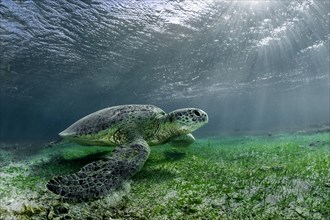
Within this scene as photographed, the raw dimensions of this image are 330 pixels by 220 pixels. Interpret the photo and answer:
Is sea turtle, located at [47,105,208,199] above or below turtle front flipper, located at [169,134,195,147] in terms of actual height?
above

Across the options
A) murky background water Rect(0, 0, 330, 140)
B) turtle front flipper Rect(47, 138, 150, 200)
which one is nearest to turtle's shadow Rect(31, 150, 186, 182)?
turtle front flipper Rect(47, 138, 150, 200)

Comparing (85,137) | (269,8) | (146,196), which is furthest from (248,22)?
(146,196)

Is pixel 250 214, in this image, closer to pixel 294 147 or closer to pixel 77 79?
pixel 294 147

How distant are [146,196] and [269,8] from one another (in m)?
15.8

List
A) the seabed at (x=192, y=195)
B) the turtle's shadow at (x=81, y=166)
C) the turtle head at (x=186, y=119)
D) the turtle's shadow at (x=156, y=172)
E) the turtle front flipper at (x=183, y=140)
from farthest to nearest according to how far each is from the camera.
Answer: the turtle front flipper at (x=183, y=140) < the turtle head at (x=186, y=119) < the turtle's shadow at (x=81, y=166) < the turtle's shadow at (x=156, y=172) < the seabed at (x=192, y=195)

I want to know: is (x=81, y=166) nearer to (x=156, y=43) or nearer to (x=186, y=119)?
(x=186, y=119)

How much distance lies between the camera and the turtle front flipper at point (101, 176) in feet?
11.2

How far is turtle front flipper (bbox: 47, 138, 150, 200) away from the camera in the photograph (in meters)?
3.41

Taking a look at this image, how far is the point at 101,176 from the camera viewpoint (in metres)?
3.74

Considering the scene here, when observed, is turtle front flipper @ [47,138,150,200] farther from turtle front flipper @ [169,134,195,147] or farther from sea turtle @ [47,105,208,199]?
turtle front flipper @ [169,134,195,147]

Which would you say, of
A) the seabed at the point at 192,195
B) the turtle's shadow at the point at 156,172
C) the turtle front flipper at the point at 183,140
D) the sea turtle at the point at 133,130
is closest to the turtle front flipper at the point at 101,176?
the sea turtle at the point at 133,130

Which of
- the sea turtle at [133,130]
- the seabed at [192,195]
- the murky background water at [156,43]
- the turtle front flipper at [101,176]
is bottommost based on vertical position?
the seabed at [192,195]

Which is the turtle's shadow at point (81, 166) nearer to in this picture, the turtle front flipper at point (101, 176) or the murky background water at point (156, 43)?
the turtle front flipper at point (101, 176)

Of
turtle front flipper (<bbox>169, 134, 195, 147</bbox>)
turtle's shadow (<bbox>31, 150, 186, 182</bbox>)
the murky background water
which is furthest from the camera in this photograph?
the murky background water
